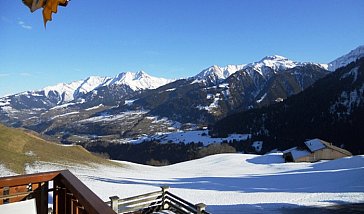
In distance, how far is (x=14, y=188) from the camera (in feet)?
11.8

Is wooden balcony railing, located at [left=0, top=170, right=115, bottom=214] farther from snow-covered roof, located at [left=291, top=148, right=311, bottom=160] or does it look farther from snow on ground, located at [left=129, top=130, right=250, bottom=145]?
snow on ground, located at [left=129, top=130, right=250, bottom=145]

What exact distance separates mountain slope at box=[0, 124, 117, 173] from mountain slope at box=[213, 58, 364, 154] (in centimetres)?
8864

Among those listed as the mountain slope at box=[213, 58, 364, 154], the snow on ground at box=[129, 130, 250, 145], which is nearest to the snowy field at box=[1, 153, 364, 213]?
the mountain slope at box=[213, 58, 364, 154]

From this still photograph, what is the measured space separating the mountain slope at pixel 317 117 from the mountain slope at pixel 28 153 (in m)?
88.6

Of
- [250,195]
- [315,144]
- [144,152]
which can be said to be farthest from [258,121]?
[250,195]

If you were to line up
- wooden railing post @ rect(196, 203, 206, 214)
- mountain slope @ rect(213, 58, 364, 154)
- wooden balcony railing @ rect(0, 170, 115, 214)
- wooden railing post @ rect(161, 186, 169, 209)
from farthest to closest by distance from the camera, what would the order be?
mountain slope @ rect(213, 58, 364, 154)
wooden railing post @ rect(161, 186, 169, 209)
wooden railing post @ rect(196, 203, 206, 214)
wooden balcony railing @ rect(0, 170, 115, 214)

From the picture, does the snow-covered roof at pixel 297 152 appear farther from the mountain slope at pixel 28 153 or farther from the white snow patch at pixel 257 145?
the white snow patch at pixel 257 145

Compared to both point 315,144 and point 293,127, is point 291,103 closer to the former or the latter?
point 293,127

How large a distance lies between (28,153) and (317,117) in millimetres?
123213

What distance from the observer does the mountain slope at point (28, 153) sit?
25.2m

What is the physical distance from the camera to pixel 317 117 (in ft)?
435

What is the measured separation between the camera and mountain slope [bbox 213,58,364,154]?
114 meters

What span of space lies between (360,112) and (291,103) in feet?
126

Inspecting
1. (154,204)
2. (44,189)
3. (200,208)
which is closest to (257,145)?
(154,204)
